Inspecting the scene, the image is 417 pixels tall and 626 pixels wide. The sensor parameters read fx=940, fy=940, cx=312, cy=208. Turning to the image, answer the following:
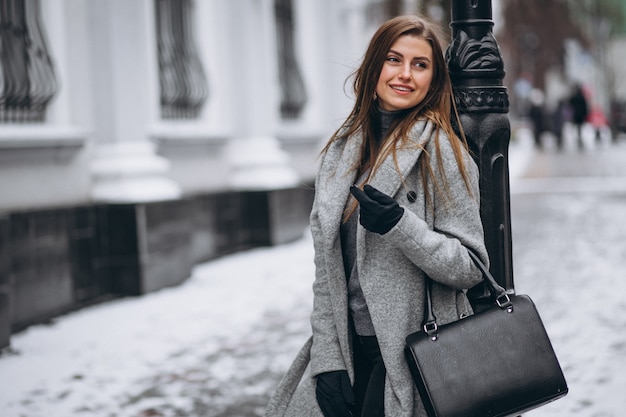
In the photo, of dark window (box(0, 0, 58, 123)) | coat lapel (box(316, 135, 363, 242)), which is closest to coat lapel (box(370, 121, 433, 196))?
coat lapel (box(316, 135, 363, 242))

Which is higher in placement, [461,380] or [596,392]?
[461,380]

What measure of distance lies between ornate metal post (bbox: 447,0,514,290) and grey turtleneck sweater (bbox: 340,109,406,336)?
1.12 ft

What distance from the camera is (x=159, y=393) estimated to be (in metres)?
5.02

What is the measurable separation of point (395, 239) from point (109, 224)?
19.0 ft

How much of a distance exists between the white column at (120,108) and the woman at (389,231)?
5.40 m

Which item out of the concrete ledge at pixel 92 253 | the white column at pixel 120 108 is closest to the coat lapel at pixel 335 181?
the concrete ledge at pixel 92 253

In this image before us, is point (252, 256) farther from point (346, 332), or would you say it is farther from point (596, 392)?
point (346, 332)

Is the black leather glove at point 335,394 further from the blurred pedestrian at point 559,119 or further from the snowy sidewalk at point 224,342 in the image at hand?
the blurred pedestrian at point 559,119

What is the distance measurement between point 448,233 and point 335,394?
1.73 ft

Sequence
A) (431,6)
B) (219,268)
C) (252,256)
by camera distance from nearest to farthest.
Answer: (219,268) < (252,256) < (431,6)

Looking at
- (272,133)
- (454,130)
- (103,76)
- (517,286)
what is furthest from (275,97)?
(454,130)

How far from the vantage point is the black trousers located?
2.50m

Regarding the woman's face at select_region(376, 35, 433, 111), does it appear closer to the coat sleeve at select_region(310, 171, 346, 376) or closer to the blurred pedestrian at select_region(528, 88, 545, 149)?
the coat sleeve at select_region(310, 171, 346, 376)

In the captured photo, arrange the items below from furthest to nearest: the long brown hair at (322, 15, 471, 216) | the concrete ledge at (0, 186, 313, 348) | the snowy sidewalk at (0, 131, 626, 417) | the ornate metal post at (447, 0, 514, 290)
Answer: the concrete ledge at (0, 186, 313, 348) < the snowy sidewalk at (0, 131, 626, 417) < the ornate metal post at (447, 0, 514, 290) < the long brown hair at (322, 15, 471, 216)
